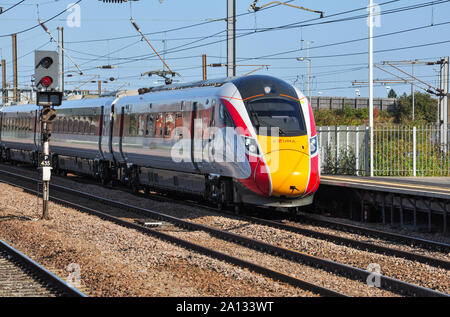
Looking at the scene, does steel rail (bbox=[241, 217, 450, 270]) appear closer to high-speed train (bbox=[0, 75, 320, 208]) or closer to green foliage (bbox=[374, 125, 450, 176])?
high-speed train (bbox=[0, 75, 320, 208])

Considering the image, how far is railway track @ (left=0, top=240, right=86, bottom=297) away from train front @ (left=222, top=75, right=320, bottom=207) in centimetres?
581

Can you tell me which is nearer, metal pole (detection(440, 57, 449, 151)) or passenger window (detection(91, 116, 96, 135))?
passenger window (detection(91, 116, 96, 135))

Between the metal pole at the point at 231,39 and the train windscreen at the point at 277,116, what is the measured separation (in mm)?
6331

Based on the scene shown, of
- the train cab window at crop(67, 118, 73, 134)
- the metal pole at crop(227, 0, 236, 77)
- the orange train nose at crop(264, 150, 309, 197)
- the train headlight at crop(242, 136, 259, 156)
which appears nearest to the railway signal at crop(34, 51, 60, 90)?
the train headlight at crop(242, 136, 259, 156)

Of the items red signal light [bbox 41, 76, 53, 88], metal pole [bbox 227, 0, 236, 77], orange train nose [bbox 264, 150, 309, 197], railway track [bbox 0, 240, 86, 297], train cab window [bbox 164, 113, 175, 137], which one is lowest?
railway track [bbox 0, 240, 86, 297]

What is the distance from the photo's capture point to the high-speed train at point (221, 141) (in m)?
15.5

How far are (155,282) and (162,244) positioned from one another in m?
3.41

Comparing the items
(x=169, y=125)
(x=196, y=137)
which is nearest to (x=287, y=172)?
(x=196, y=137)

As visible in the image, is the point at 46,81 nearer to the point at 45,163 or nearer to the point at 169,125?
the point at 45,163

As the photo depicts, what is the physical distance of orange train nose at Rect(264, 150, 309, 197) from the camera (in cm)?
1536

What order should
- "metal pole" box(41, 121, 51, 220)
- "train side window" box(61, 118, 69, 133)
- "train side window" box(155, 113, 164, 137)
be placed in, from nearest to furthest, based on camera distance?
"metal pole" box(41, 121, 51, 220) < "train side window" box(155, 113, 164, 137) < "train side window" box(61, 118, 69, 133)

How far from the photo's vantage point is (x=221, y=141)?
53.3 feet

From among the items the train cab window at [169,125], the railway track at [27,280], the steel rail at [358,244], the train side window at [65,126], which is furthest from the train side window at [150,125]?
the train side window at [65,126]

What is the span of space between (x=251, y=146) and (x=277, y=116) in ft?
3.39
